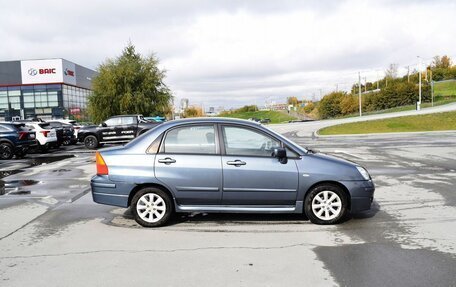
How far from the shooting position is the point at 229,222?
20.6 ft

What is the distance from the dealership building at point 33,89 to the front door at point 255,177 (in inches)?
2502

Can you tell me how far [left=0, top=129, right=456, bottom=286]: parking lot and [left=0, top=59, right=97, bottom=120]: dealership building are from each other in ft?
204

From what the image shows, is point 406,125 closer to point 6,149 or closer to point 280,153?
point 6,149

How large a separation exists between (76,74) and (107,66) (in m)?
37.0

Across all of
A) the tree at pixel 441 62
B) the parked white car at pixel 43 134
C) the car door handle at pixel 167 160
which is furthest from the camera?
the tree at pixel 441 62

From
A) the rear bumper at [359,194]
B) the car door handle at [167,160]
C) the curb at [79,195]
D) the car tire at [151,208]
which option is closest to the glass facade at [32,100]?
the curb at [79,195]

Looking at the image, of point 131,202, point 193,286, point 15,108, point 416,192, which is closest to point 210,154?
point 131,202

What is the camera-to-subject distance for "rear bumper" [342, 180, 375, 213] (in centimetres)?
604

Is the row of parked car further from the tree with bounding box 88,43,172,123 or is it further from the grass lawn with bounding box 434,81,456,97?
the grass lawn with bounding box 434,81,456,97

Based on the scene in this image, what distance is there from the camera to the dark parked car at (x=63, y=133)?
22.8m

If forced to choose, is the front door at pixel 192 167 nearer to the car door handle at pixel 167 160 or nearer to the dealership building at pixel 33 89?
the car door handle at pixel 167 160

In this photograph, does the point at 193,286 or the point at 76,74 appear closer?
the point at 193,286

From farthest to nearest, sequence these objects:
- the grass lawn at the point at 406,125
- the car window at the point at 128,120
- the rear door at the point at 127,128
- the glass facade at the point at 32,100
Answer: the glass facade at the point at 32,100 < the grass lawn at the point at 406,125 < the car window at the point at 128,120 < the rear door at the point at 127,128

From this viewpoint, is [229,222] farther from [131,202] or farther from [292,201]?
[131,202]
